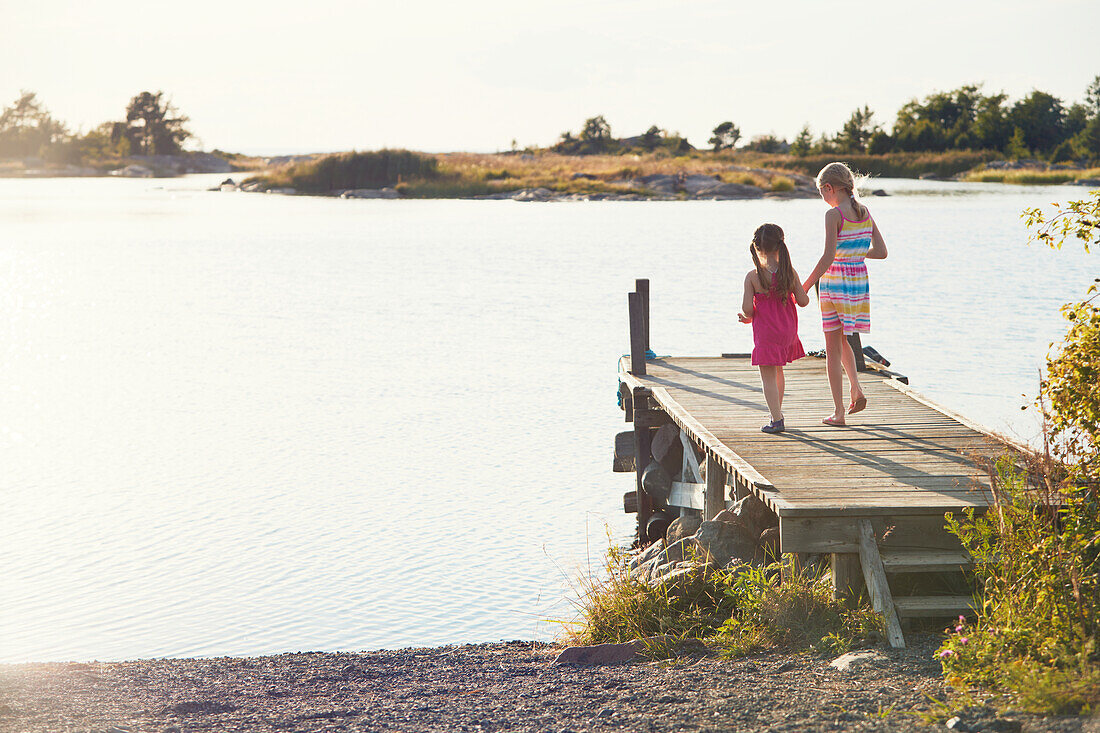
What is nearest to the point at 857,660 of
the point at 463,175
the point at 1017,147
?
the point at 463,175

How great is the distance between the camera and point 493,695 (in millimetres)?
5773

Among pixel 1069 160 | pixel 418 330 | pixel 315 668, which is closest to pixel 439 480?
pixel 315 668

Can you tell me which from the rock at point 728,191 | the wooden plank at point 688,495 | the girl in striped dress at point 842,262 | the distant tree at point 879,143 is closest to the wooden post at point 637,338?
the wooden plank at point 688,495

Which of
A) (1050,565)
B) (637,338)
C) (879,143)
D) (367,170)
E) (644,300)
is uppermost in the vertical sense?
(879,143)

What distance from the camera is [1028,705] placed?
421cm

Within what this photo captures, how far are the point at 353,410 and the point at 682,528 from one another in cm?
784

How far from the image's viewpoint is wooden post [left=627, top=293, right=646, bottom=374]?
11.0 metres

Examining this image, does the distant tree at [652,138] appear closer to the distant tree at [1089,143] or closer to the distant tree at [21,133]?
the distant tree at [1089,143]

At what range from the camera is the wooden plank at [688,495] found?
9203mm

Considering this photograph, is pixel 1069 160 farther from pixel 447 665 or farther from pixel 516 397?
pixel 447 665

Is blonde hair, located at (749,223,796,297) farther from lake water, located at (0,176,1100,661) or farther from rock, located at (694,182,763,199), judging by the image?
rock, located at (694,182,763,199)

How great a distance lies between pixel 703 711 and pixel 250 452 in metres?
9.46

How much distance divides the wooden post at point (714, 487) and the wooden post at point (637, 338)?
2.76 metres

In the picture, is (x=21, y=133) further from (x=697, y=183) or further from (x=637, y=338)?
(x=637, y=338)
